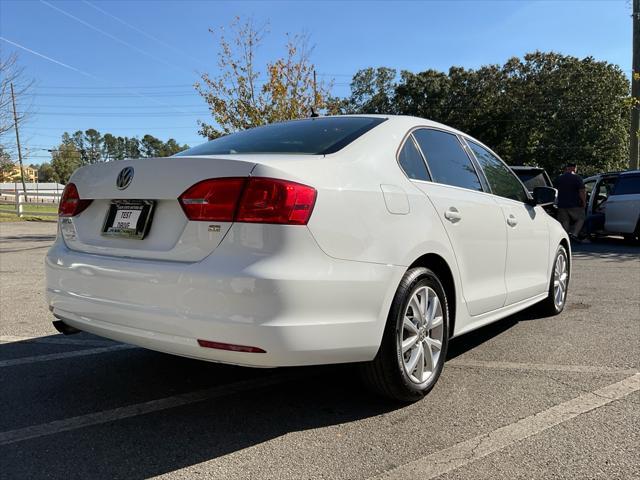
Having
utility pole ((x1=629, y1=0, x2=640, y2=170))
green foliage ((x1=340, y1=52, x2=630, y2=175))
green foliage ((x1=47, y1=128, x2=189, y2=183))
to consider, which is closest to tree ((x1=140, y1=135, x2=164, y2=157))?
green foliage ((x1=47, y1=128, x2=189, y2=183))

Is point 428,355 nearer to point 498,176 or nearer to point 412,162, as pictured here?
point 412,162

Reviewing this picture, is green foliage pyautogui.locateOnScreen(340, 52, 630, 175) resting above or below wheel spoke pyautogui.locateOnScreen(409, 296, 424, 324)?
above

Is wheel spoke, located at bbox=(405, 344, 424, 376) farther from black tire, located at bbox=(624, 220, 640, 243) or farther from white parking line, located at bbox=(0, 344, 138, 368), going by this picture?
black tire, located at bbox=(624, 220, 640, 243)

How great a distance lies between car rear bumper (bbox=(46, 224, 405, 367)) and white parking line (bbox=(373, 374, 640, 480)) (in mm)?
577

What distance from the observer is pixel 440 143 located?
3770 millimetres

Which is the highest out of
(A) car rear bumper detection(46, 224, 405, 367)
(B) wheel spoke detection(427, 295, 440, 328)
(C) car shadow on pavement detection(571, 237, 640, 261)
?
(A) car rear bumper detection(46, 224, 405, 367)

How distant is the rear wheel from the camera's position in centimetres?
517

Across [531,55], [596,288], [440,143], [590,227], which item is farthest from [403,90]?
[440,143]

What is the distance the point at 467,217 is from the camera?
355 cm

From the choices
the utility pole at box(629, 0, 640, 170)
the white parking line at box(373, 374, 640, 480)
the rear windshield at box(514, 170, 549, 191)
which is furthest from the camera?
the utility pole at box(629, 0, 640, 170)

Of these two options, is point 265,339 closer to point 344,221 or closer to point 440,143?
point 344,221

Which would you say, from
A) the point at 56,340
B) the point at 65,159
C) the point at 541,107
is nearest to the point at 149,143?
the point at 65,159

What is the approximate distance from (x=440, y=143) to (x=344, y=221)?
1492 millimetres

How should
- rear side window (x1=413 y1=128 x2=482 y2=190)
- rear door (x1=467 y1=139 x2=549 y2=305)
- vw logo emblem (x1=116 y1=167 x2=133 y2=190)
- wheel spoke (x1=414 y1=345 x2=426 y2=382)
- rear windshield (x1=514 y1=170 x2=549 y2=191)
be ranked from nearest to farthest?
1. vw logo emblem (x1=116 y1=167 x2=133 y2=190)
2. wheel spoke (x1=414 y1=345 x2=426 y2=382)
3. rear side window (x1=413 y1=128 x2=482 y2=190)
4. rear door (x1=467 y1=139 x2=549 y2=305)
5. rear windshield (x1=514 y1=170 x2=549 y2=191)
